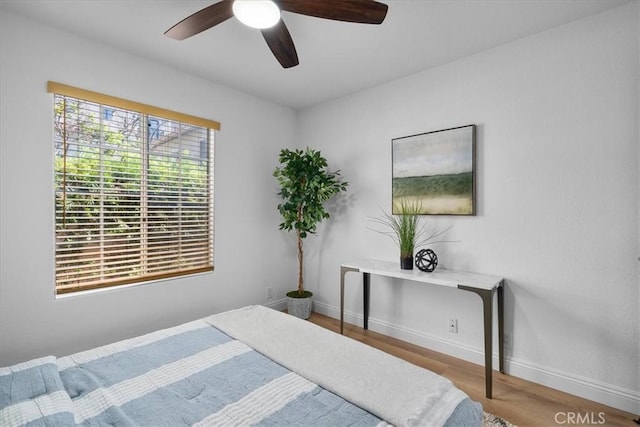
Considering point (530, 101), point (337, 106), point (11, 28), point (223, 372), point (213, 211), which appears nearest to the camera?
point (223, 372)

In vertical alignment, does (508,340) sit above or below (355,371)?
below

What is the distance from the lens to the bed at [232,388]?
1.10 metres

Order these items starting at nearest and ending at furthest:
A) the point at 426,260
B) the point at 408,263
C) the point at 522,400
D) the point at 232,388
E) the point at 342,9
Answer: the point at 232,388, the point at 342,9, the point at 522,400, the point at 426,260, the point at 408,263

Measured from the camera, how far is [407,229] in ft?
8.87

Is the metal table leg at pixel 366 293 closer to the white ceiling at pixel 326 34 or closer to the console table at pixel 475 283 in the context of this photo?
the console table at pixel 475 283

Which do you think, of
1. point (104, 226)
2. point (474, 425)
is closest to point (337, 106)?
point (104, 226)

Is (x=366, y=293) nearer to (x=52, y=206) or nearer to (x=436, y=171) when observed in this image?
(x=436, y=171)

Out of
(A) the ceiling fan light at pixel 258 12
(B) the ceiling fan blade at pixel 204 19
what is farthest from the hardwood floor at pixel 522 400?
(B) the ceiling fan blade at pixel 204 19

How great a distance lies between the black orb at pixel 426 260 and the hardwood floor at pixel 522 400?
30.9 inches

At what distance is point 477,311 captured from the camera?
2518mm

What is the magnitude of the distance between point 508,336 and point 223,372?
2136 mm

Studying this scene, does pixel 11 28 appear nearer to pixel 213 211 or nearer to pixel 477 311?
pixel 213 211

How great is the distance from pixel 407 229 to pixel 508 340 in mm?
1132

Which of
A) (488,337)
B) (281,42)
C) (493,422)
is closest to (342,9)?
(281,42)
